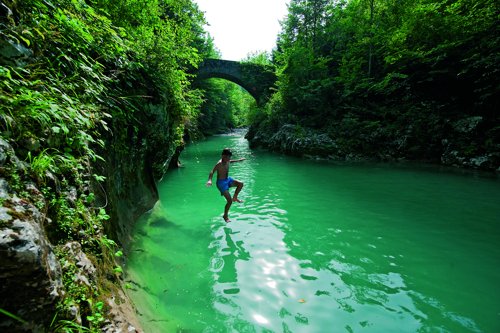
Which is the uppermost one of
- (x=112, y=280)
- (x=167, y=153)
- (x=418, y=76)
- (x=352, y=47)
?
(x=352, y=47)

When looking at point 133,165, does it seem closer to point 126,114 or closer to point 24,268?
point 126,114

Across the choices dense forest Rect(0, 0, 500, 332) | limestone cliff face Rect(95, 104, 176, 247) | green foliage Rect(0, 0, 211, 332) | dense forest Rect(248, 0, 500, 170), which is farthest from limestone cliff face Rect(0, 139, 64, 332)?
dense forest Rect(248, 0, 500, 170)

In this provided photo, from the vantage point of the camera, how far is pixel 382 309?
3.39m

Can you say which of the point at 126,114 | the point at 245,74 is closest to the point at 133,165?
the point at 126,114

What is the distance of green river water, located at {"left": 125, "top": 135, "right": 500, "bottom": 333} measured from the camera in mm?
3234

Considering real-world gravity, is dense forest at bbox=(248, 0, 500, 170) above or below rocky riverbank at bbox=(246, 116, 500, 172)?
above

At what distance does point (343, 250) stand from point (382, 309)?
162 centimetres

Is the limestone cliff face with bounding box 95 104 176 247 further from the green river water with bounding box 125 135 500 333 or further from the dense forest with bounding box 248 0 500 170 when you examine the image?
the dense forest with bounding box 248 0 500 170

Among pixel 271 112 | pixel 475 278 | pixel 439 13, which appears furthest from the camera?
pixel 271 112

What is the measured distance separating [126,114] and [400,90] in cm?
1921

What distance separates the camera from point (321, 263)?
451 centimetres

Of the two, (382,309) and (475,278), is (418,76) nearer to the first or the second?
(475,278)

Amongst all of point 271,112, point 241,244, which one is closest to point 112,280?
point 241,244

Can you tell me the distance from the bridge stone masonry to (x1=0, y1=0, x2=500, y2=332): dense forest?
6.95m
